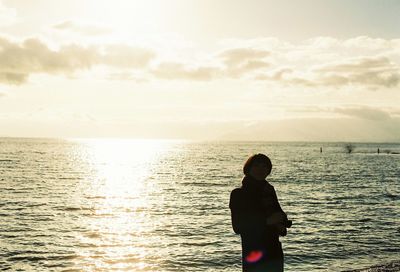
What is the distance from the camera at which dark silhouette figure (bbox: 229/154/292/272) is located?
6.12 metres

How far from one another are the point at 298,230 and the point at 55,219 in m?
17.1

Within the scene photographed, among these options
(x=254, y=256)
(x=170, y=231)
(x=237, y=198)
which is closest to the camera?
(x=237, y=198)

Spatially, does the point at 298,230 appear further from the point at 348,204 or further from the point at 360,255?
the point at 348,204

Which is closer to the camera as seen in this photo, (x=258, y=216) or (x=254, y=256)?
(x=258, y=216)

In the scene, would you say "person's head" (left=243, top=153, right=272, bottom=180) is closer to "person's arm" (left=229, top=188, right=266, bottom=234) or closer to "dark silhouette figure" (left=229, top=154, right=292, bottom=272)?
"dark silhouette figure" (left=229, top=154, right=292, bottom=272)

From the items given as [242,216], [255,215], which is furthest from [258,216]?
[242,216]

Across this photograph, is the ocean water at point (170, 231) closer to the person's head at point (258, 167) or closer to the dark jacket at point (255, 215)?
the dark jacket at point (255, 215)

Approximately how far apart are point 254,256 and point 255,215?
0.70 m

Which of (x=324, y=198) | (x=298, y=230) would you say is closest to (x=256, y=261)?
(x=298, y=230)

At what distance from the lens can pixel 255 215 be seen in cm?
618

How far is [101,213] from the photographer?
34219mm

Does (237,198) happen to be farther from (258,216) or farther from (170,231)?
(170,231)

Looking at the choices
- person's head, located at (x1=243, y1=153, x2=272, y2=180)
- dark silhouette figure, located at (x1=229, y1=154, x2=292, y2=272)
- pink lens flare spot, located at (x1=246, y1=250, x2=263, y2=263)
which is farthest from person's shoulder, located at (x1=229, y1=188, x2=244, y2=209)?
pink lens flare spot, located at (x1=246, y1=250, x2=263, y2=263)

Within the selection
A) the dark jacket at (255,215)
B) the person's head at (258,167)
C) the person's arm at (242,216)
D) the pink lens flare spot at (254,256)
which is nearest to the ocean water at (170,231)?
the pink lens flare spot at (254,256)
